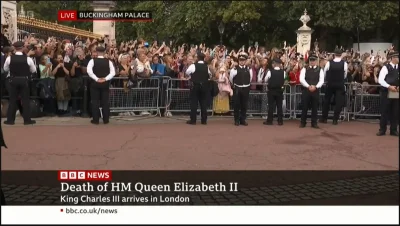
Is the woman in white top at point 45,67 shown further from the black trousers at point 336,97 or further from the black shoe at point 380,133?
the black shoe at point 380,133

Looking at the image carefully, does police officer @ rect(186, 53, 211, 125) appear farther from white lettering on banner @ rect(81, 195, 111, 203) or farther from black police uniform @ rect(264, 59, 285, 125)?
white lettering on banner @ rect(81, 195, 111, 203)

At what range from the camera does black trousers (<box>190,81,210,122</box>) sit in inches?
469

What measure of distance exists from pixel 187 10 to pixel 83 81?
64.0 ft

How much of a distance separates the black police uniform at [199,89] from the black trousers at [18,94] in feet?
11.7

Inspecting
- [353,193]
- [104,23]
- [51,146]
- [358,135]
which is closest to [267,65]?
[358,135]

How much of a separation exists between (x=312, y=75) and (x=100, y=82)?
4.69 metres

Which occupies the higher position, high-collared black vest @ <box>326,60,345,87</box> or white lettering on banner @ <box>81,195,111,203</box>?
high-collared black vest @ <box>326,60,345,87</box>

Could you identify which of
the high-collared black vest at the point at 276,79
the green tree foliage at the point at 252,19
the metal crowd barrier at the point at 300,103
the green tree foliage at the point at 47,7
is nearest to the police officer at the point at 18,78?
the high-collared black vest at the point at 276,79

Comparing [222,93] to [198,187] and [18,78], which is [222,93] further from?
[198,187]

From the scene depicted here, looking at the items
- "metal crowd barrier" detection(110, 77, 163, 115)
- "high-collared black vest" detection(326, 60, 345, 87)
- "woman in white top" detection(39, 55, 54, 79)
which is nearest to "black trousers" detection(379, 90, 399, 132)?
"high-collared black vest" detection(326, 60, 345, 87)

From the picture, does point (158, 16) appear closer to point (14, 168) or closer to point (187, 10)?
point (187, 10)

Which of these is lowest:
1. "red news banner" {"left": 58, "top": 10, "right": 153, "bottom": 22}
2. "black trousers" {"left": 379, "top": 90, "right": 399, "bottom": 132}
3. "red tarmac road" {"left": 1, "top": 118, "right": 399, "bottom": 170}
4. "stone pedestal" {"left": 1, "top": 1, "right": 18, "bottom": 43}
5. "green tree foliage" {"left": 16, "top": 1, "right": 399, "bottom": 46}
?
"red tarmac road" {"left": 1, "top": 118, "right": 399, "bottom": 170}

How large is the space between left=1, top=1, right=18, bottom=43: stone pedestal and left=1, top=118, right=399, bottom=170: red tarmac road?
3.66m

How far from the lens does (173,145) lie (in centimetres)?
942
